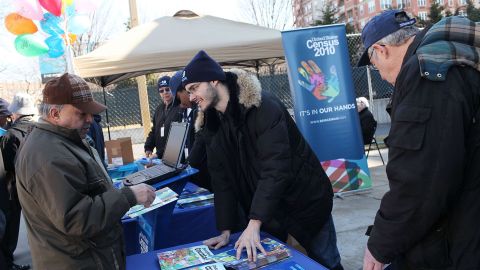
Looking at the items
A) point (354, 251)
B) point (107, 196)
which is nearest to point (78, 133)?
point (107, 196)

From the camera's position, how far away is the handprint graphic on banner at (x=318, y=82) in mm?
5340

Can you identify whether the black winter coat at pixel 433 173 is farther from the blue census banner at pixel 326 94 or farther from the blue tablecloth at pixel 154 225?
the blue census banner at pixel 326 94

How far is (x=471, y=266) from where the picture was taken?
1.30 m

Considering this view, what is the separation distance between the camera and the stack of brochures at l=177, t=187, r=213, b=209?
313 centimetres

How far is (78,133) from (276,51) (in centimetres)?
475

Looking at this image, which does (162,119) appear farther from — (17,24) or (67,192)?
(67,192)

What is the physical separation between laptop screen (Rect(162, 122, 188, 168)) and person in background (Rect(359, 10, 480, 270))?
1.59 metres

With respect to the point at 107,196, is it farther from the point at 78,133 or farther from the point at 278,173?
the point at 278,173

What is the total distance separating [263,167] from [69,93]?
896 mm

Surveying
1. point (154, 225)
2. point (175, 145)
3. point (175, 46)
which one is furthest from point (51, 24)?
point (154, 225)

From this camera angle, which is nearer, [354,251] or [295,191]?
[295,191]

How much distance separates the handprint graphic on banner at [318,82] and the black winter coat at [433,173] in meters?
3.98

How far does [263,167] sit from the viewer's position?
195cm

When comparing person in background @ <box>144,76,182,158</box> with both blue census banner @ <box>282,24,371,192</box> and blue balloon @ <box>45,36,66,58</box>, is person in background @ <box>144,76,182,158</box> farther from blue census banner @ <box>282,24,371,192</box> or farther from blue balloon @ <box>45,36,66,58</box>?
blue balloon @ <box>45,36,66,58</box>
